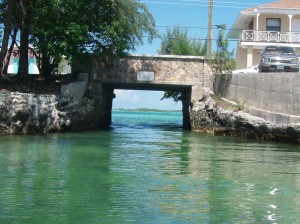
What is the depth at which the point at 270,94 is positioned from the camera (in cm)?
1966

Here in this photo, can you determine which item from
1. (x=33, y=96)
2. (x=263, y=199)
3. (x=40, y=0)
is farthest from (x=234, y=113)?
(x=263, y=199)

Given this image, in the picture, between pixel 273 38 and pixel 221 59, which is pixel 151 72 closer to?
pixel 221 59

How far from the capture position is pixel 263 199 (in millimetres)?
7801

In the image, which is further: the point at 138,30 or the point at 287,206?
the point at 138,30

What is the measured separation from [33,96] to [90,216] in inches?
583

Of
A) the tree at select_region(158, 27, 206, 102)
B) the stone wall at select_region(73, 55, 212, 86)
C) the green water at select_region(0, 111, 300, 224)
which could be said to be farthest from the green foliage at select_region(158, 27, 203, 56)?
the green water at select_region(0, 111, 300, 224)

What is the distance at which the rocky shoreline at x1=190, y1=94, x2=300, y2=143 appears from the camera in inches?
722

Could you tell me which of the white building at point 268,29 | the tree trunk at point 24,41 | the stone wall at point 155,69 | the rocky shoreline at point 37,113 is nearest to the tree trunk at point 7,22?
the tree trunk at point 24,41

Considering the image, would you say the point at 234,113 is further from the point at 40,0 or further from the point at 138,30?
the point at 40,0

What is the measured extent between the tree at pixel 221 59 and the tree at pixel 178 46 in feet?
50.8

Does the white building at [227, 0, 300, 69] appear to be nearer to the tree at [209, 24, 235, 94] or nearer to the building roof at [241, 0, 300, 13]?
the building roof at [241, 0, 300, 13]

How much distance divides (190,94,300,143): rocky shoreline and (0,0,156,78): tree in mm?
5358

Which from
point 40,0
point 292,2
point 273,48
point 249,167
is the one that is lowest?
point 249,167

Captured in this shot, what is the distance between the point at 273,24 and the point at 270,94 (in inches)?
706
